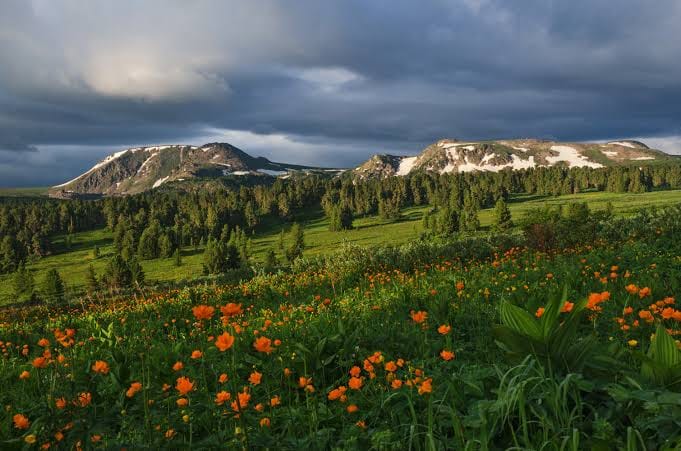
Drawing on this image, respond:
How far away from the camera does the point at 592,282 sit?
23.9ft

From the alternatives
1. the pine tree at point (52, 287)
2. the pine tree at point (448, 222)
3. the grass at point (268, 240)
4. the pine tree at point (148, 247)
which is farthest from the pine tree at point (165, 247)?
the pine tree at point (448, 222)

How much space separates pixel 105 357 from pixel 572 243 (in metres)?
15.1

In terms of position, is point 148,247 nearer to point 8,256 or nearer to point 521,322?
point 8,256

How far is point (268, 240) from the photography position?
118 metres

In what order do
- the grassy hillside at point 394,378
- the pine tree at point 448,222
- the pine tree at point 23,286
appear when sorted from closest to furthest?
the grassy hillside at point 394,378 → the pine tree at point 23,286 → the pine tree at point 448,222

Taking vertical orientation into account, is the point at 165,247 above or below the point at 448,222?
below

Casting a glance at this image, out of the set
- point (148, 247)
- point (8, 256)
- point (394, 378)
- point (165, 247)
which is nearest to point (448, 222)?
point (165, 247)

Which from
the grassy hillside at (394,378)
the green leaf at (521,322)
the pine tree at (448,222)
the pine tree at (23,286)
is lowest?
the pine tree at (23,286)

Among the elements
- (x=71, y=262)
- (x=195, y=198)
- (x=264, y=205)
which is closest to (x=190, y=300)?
(x=71, y=262)

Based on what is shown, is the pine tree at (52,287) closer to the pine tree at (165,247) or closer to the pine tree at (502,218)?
the pine tree at (165,247)

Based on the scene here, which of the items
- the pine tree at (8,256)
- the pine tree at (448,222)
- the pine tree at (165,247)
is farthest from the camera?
the pine tree at (165,247)

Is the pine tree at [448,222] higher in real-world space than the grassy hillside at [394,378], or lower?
lower

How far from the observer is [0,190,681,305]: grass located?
8744cm

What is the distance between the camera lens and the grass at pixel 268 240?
8744cm
